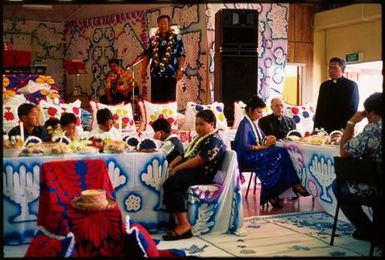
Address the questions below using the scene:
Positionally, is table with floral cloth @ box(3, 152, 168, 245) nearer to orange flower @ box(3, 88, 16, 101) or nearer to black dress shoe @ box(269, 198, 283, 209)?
black dress shoe @ box(269, 198, 283, 209)

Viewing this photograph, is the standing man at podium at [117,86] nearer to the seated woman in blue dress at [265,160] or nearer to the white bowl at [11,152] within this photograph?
the seated woman in blue dress at [265,160]

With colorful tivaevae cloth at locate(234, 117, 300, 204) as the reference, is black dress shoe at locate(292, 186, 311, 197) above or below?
below

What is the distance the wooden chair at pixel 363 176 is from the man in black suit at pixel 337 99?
178 centimetres

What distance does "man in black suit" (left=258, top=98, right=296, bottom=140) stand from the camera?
5996mm

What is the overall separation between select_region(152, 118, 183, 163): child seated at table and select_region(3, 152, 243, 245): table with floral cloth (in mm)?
237

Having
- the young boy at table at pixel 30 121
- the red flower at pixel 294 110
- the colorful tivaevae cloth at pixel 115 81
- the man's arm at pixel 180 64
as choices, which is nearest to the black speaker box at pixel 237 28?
the man's arm at pixel 180 64

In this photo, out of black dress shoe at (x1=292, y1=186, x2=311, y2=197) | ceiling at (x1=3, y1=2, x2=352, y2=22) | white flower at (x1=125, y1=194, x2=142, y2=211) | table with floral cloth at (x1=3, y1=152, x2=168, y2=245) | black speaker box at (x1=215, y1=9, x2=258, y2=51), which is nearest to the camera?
table with floral cloth at (x1=3, y1=152, x2=168, y2=245)

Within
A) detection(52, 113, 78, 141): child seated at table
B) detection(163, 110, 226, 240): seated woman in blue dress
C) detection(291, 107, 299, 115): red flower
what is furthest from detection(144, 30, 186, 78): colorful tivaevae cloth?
detection(163, 110, 226, 240): seated woman in blue dress

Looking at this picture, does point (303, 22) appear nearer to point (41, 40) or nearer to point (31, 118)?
point (31, 118)

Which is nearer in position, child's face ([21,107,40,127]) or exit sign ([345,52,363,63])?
child's face ([21,107,40,127])

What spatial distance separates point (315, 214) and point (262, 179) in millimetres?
629

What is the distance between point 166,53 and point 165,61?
116mm

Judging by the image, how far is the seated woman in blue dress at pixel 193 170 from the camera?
432 centimetres

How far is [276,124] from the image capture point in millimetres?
6023
